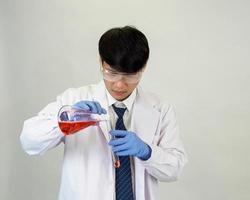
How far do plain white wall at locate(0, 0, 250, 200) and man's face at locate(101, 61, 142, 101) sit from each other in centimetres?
77

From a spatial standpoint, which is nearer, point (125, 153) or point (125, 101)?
point (125, 153)

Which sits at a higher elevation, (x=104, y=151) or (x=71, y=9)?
(x=71, y=9)

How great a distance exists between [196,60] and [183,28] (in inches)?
7.2

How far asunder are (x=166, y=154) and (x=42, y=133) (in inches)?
16.9

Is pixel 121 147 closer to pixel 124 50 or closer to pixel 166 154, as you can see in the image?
pixel 166 154

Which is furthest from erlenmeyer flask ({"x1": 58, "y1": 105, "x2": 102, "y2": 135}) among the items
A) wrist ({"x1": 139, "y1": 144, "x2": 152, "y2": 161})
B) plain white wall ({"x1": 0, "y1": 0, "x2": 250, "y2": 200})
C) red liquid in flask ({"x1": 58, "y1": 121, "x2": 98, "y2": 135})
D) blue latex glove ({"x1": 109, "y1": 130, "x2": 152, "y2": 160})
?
plain white wall ({"x1": 0, "y1": 0, "x2": 250, "y2": 200})

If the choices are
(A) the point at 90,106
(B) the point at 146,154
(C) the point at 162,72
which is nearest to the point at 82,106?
(A) the point at 90,106

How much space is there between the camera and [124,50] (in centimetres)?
128

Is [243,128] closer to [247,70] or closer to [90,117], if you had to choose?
[247,70]

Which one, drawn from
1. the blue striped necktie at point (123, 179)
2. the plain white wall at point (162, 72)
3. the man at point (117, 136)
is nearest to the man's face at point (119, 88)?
the man at point (117, 136)

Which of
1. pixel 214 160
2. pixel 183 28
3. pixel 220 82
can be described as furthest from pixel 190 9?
pixel 214 160

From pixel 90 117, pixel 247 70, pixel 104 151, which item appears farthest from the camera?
pixel 247 70

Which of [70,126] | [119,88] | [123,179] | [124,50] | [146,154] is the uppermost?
[124,50]

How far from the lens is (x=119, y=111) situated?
4.73 ft
